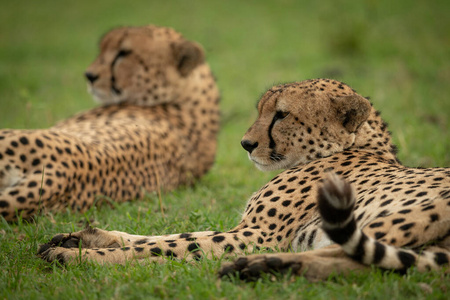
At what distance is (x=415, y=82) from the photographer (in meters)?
8.12

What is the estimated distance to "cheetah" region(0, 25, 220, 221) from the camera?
385 cm

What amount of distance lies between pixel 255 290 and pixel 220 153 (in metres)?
3.91

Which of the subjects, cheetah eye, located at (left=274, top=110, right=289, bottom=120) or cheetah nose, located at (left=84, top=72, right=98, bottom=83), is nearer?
cheetah eye, located at (left=274, top=110, right=289, bottom=120)

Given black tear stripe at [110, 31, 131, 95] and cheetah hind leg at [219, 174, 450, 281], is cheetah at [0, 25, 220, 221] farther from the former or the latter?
cheetah hind leg at [219, 174, 450, 281]

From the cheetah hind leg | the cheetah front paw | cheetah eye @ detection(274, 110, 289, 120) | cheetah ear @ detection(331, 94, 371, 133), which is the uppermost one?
cheetah ear @ detection(331, 94, 371, 133)

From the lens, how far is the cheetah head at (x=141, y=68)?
539 cm

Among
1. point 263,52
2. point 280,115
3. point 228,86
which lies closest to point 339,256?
point 280,115

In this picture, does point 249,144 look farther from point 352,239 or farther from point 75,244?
point 352,239

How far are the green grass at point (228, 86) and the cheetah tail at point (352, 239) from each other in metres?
→ 0.05

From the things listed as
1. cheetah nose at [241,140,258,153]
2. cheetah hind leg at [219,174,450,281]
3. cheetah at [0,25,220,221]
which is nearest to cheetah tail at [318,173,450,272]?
cheetah hind leg at [219,174,450,281]

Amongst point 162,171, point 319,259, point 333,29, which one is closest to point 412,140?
point 162,171

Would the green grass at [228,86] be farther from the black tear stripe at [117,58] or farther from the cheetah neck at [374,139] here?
the cheetah neck at [374,139]

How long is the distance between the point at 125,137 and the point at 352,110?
1932mm

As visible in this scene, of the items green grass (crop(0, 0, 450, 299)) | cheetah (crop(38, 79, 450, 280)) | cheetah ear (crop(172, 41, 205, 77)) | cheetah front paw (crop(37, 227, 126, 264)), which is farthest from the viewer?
cheetah ear (crop(172, 41, 205, 77))
